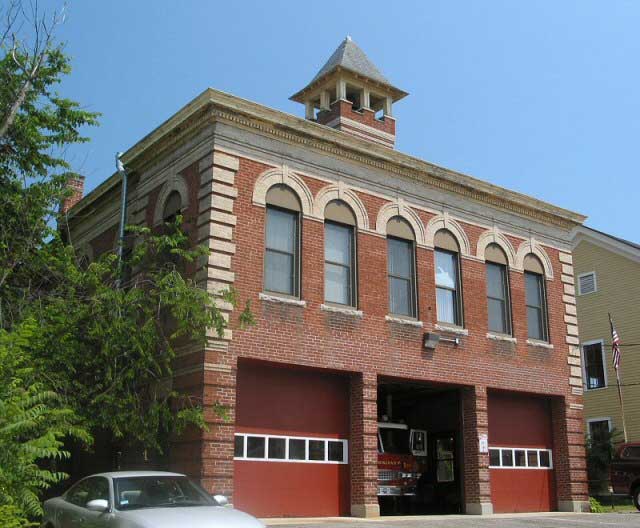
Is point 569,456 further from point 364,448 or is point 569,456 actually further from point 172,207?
point 172,207

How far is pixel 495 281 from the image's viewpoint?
2408cm

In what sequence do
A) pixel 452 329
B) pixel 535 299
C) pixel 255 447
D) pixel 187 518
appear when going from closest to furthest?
1. pixel 187 518
2. pixel 255 447
3. pixel 452 329
4. pixel 535 299

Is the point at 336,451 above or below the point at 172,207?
below

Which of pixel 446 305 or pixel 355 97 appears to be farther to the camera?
pixel 355 97

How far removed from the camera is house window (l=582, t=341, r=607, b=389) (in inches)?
1388

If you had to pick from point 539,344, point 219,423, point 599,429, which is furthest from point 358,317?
point 599,429

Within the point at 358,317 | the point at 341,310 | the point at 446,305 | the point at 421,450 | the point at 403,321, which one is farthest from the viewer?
the point at 421,450

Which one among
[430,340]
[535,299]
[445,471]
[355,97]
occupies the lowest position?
[445,471]

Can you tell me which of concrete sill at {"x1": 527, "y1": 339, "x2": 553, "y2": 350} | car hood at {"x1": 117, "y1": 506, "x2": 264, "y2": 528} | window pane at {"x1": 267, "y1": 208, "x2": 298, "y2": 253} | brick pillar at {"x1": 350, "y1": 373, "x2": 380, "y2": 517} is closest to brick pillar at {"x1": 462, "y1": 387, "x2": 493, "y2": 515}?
concrete sill at {"x1": 527, "y1": 339, "x2": 553, "y2": 350}

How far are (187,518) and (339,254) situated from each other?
37.3 ft

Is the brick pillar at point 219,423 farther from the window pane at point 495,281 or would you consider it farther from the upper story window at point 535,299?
the upper story window at point 535,299

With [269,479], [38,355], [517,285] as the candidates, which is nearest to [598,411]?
[517,285]

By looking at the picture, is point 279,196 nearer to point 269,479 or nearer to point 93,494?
point 269,479

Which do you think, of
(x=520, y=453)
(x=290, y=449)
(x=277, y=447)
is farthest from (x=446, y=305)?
(x=277, y=447)
